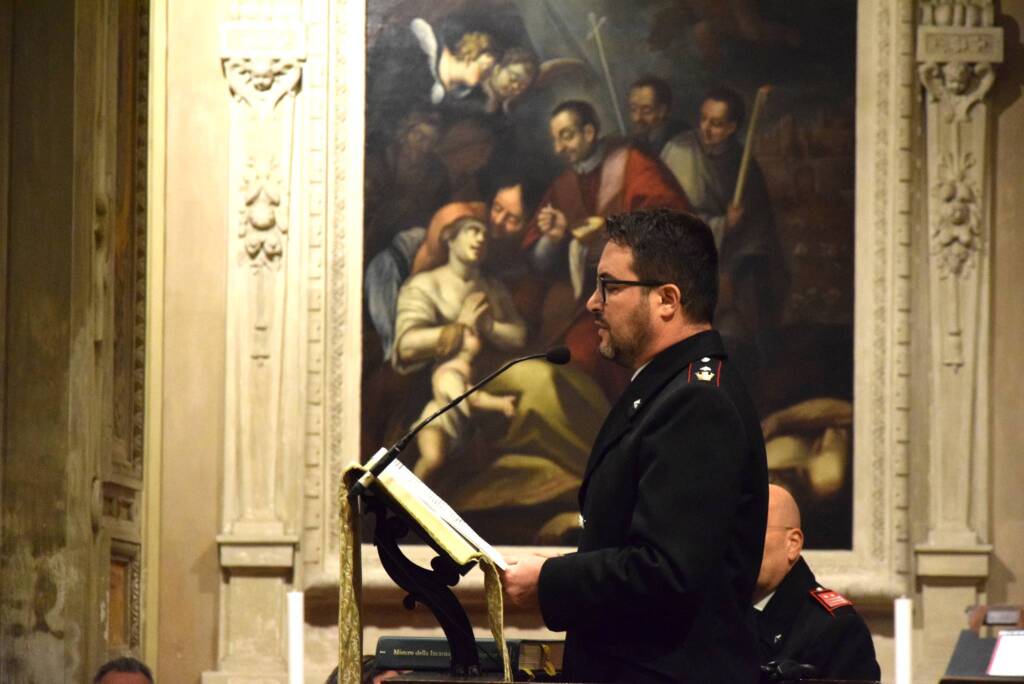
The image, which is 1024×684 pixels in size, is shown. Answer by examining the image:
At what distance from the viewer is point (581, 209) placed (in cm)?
825

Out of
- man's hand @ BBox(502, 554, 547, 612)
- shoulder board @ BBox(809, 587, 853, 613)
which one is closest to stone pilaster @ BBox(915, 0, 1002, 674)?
shoulder board @ BBox(809, 587, 853, 613)

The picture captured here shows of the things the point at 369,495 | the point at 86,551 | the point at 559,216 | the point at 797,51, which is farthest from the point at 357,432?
the point at 369,495

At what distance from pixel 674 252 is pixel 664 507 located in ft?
1.94

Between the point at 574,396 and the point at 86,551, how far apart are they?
108 inches

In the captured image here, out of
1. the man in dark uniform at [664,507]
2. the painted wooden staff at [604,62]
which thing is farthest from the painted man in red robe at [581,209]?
the man in dark uniform at [664,507]

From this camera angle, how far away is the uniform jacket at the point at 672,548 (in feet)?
10.7

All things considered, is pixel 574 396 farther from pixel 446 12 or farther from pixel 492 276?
pixel 446 12

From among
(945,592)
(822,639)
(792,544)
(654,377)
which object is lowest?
(945,592)

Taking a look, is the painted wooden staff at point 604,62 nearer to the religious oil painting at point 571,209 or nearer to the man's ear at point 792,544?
the religious oil painting at point 571,209

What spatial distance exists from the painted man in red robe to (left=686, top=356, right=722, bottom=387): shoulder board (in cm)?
467

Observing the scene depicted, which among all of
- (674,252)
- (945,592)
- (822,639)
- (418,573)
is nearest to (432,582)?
(418,573)

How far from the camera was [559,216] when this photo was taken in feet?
27.1

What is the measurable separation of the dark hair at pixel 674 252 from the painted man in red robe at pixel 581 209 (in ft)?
14.9

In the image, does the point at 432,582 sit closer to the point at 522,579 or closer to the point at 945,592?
the point at 522,579
